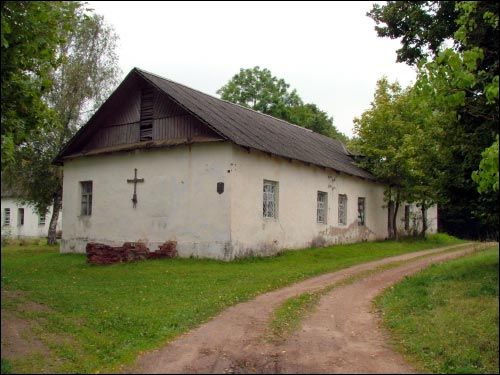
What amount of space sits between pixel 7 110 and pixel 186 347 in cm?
542

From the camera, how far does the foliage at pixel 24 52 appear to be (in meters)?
8.55

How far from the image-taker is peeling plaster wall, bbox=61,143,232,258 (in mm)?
16984

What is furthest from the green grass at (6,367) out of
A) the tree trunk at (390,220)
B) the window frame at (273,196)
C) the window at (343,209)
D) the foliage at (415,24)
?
the tree trunk at (390,220)

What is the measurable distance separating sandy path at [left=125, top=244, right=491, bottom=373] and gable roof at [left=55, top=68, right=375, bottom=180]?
800 cm

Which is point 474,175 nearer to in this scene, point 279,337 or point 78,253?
point 279,337

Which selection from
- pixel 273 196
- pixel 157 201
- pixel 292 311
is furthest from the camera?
pixel 273 196

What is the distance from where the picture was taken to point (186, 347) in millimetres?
7062

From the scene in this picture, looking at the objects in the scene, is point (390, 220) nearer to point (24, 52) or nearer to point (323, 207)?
point (323, 207)

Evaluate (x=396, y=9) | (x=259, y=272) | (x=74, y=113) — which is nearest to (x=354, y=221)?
(x=259, y=272)

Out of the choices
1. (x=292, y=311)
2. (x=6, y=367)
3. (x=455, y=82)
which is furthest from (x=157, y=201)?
(x=455, y=82)

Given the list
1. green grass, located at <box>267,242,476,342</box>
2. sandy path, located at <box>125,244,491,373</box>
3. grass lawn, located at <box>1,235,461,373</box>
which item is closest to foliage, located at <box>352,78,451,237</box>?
grass lawn, located at <box>1,235,461,373</box>

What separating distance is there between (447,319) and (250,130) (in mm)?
12661

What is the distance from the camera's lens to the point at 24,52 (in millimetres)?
9297

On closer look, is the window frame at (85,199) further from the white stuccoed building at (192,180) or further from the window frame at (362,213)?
the window frame at (362,213)
